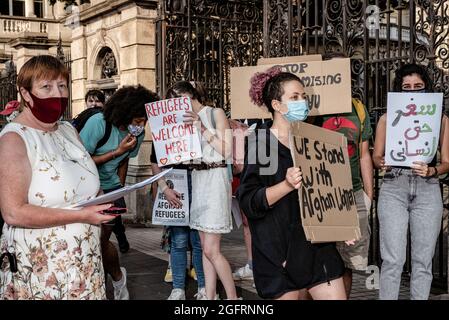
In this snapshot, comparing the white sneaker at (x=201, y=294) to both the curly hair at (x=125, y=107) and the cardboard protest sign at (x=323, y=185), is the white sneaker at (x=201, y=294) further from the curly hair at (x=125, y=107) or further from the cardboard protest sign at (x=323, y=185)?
the cardboard protest sign at (x=323, y=185)

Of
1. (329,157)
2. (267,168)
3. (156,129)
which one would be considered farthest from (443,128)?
(156,129)

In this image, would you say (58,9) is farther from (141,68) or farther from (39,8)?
(141,68)

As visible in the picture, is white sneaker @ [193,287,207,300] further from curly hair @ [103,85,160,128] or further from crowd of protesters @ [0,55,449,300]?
curly hair @ [103,85,160,128]

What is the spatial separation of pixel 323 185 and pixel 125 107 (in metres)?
2.63

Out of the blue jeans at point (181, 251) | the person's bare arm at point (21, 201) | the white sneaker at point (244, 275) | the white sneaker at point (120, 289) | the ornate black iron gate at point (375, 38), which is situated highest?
the ornate black iron gate at point (375, 38)

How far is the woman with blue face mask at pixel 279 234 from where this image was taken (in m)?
3.58

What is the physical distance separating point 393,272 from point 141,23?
25.7ft

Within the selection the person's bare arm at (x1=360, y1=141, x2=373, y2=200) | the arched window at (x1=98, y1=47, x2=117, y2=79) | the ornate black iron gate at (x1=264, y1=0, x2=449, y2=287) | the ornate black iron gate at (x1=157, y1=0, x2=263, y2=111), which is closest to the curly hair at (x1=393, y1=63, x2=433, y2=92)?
the person's bare arm at (x1=360, y1=141, x2=373, y2=200)

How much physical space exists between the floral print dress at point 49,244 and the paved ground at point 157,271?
317cm

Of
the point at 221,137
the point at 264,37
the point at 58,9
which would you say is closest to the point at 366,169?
the point at 221,137

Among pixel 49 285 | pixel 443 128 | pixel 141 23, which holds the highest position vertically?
pixel 141 23

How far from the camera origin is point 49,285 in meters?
3.08

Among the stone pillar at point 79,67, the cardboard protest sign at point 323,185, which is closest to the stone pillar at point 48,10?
the stone pillar at point 79,67

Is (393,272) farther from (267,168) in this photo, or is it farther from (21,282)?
(21,282)
